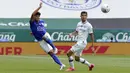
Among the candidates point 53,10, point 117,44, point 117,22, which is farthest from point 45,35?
point 53,10

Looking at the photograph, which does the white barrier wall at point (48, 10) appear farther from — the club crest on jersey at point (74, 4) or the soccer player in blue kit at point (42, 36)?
the soccer player in blue kit at point (42, 36)

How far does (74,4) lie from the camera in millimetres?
49406

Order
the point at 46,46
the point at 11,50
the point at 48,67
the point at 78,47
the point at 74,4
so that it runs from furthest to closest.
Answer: the point at 74,4
the point at 11,50
the point at 48,67
the point at 46,46
the point at 78,47

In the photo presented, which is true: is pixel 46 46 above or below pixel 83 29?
below

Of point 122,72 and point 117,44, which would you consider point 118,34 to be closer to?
point 117,44

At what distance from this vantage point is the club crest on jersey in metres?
49.3

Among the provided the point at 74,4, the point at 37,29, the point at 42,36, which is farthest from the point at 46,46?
the point at 74,4

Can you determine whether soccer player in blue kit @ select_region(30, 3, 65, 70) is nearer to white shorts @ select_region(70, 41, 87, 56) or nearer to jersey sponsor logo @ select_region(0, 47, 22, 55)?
white shorts @ select_region(70, 41, 87, 56)

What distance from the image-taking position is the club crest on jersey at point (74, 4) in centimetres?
4931

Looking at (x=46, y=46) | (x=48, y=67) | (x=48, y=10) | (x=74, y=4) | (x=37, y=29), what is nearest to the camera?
(x=37, y=29)

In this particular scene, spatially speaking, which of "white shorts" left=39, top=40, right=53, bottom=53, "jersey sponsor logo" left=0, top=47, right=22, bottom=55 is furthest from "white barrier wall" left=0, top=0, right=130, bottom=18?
"white shorts" left=39, top=40, right=53, bottom=53

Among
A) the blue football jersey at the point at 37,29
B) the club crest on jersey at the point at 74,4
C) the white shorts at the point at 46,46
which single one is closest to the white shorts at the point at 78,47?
the white shorts at the point at 46,46

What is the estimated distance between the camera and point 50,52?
63.4 feet

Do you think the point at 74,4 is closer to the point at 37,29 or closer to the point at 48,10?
the point at 48,10
